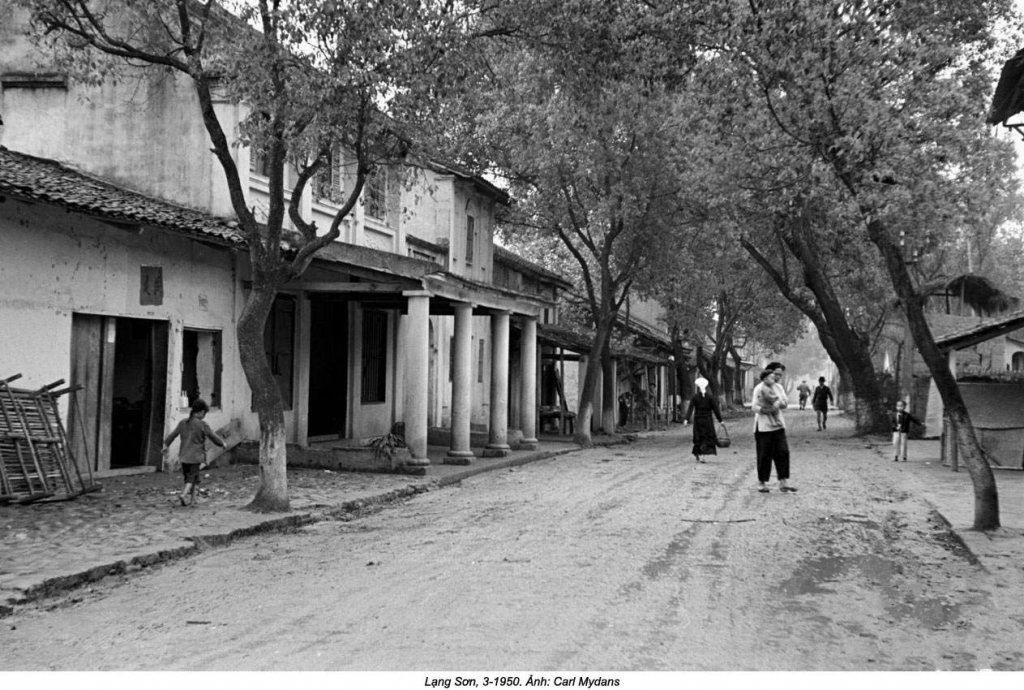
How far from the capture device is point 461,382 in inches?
763

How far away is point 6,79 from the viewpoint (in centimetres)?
1773

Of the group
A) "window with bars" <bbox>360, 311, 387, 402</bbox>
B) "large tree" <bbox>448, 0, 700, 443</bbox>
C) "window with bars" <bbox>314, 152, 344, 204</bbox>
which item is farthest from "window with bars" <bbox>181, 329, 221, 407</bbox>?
"large tree" <bbox>448, 0, 700, 443</bbox>

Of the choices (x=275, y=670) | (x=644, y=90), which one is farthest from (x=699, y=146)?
(x=275, y=670)

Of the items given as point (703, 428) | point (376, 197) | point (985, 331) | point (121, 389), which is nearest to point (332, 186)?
point (376, 197)

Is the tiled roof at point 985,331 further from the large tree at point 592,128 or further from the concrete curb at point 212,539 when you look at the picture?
the concrete curb at point 212,539

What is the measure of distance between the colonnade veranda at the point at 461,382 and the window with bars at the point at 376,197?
1.85 m

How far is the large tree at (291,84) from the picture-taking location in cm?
1077

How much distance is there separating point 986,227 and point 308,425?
30757mm

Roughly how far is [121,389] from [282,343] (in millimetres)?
3541

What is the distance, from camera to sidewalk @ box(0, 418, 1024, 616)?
8.36 metres

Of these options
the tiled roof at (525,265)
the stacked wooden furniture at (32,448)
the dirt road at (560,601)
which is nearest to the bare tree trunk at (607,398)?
the tiled roof at (525,265)

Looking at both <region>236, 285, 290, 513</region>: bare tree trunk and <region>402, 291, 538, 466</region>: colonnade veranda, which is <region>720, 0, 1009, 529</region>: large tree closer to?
<region>236, 285, 290, 513</region>: bare tree trunk

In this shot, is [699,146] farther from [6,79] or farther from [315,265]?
[6,79]

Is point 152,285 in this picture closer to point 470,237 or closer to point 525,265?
point 470,237
